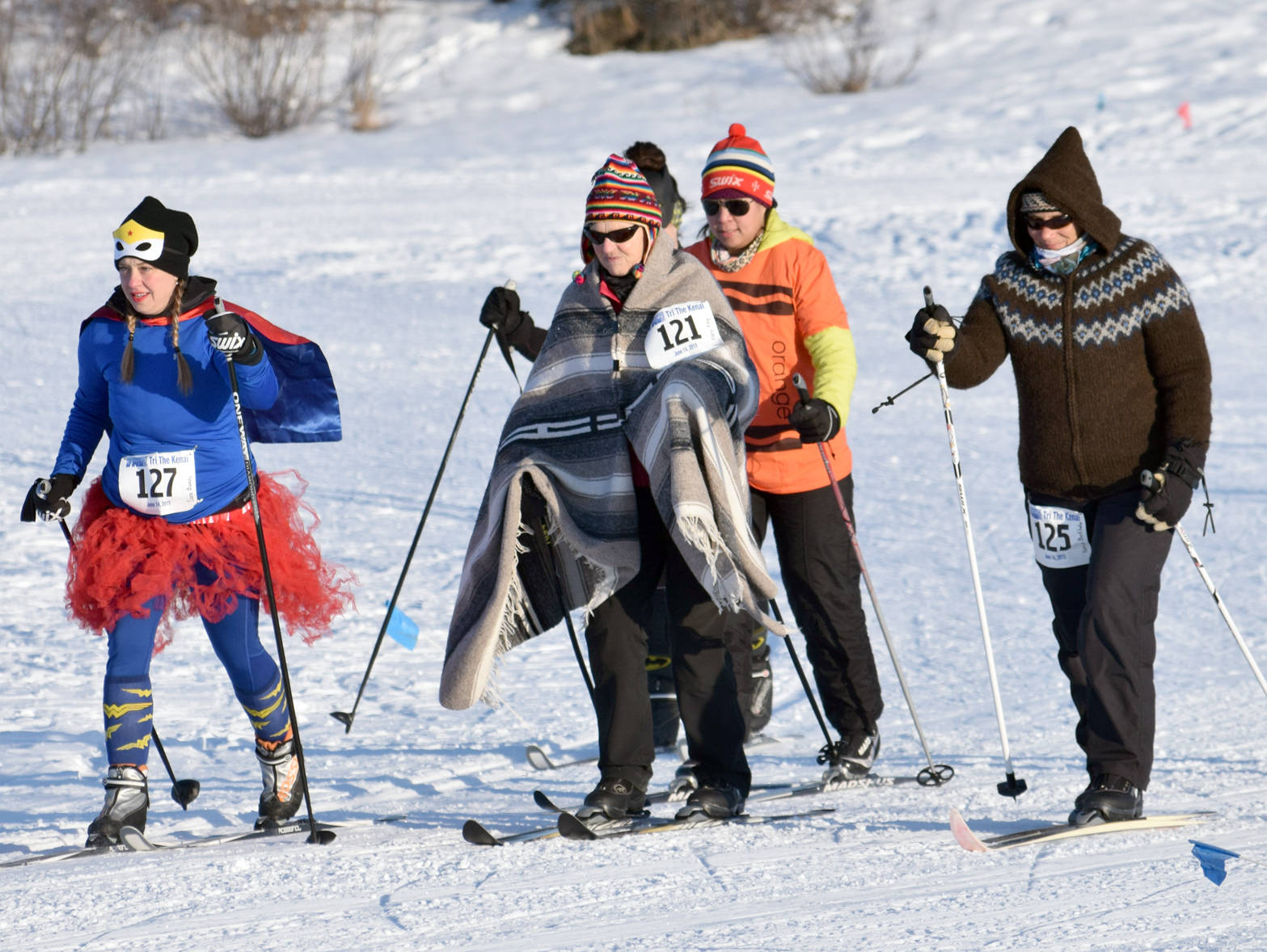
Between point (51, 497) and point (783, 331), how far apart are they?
198cm

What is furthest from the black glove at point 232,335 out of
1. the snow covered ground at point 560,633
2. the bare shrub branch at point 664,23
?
the bare shrub branch at point 664,23

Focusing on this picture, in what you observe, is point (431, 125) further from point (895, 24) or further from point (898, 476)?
point (898, 476)

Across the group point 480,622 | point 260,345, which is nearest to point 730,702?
point 480,622

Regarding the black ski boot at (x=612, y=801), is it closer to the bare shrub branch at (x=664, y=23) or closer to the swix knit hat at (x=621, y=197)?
the swix knit hat at (x=621, y=197)

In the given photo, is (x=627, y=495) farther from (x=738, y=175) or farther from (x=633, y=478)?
(x=738, y=175)

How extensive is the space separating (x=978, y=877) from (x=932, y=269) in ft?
26.1

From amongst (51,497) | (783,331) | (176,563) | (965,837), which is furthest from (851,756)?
(51,497)

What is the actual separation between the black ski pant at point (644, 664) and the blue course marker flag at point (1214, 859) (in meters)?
1.10

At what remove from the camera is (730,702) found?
3.89 m

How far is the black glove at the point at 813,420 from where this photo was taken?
3.86 m

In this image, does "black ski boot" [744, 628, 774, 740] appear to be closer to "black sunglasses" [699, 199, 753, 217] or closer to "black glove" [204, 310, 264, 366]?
"black sunglasses" [699, 199, 753, 217]

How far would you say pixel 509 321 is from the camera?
435 cm

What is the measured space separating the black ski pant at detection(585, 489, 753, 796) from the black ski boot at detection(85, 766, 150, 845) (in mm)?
1177

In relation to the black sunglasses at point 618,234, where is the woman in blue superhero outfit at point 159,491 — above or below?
below
